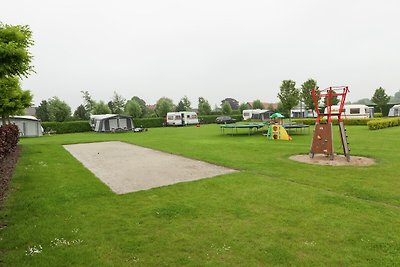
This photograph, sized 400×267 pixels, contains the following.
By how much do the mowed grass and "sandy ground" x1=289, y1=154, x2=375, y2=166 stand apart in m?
1.46

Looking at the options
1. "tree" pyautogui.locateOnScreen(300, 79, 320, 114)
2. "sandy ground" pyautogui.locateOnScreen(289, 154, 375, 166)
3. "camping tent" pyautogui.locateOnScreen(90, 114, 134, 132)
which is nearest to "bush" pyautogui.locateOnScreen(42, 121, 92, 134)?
"camping tent" pyautogui.locateOnScreen(90, 114, 134, 132)

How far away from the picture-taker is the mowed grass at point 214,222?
429 centimetres

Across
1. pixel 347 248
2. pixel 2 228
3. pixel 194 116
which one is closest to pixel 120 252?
pixel 2 228

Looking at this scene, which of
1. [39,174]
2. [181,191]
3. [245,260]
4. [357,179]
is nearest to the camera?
[245,260]

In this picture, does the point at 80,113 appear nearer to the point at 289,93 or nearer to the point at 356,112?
the point at 289,93

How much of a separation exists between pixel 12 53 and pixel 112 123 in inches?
1254

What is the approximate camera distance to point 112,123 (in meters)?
38.1

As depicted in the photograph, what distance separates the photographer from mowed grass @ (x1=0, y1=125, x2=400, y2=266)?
169 inches

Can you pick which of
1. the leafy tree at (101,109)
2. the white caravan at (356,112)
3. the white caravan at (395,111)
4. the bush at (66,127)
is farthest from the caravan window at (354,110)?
the leafy tree at (101,109)

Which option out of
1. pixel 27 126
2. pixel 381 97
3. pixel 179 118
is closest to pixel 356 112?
pixel 381 97

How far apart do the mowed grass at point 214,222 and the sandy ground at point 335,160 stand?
1.46 meters

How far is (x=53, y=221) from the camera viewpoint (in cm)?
582

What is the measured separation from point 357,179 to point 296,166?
7.76 feet

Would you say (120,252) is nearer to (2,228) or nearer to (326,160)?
(2,228)
